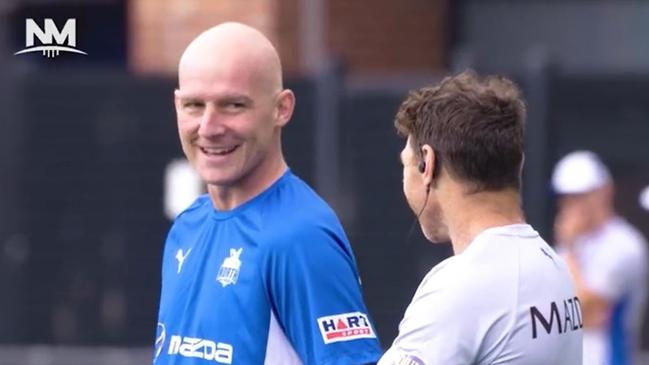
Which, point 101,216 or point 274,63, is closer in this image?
point 274,63

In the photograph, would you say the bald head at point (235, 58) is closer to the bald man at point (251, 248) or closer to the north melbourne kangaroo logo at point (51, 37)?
the bald man at point (251, 248)

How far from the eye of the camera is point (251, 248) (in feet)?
13.6

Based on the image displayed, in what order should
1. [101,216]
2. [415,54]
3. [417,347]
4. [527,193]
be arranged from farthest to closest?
[415,54]
[101,216]
[527,193]
[417,347]

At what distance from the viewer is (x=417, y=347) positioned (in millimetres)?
3453

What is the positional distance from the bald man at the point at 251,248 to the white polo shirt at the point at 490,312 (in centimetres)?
54

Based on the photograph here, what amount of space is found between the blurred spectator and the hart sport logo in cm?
478

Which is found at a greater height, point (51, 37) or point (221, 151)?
point (51, 37)

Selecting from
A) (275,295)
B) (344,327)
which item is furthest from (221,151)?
(344,327)

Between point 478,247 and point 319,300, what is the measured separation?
0.60 meters

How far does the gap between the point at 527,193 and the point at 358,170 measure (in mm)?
1156

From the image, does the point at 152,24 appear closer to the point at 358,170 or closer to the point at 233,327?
the point at 358,170

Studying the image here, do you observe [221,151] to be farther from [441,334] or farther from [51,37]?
[51,37]

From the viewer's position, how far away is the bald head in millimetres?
4199

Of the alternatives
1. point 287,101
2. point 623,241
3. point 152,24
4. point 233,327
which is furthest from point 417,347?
point 152,24
